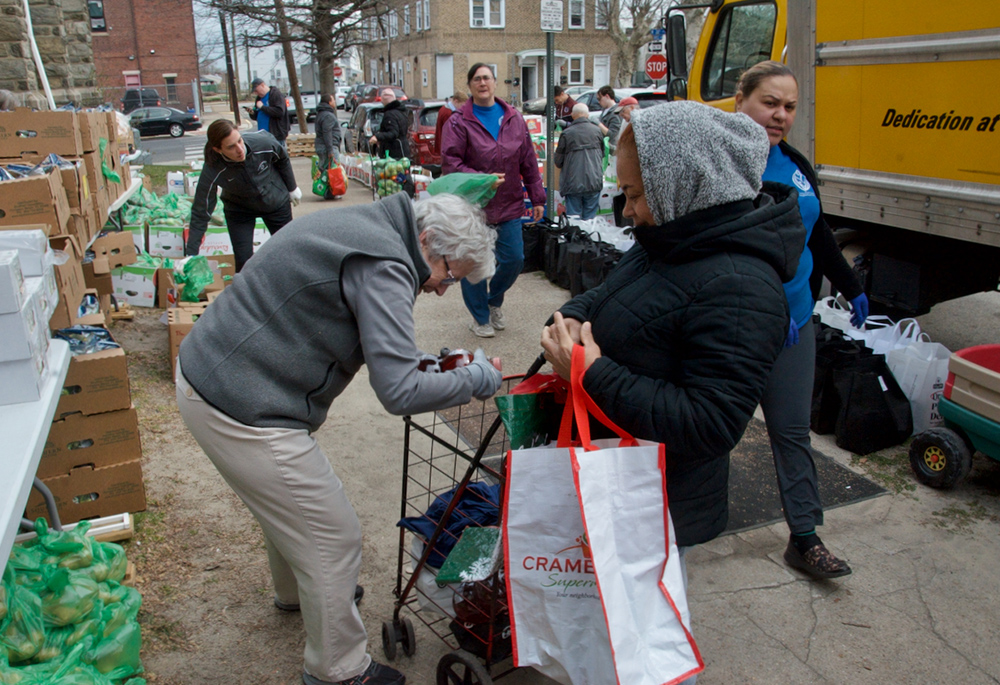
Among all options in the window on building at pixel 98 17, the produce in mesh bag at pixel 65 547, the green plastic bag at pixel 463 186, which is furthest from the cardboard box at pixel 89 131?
the window on building at pixel 98 17

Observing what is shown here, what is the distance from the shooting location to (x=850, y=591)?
3016mm

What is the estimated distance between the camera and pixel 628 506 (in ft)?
5.54

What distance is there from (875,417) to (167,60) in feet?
168

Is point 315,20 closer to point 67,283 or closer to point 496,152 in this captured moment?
point 496,152

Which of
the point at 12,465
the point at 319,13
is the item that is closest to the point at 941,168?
the point at 12,465

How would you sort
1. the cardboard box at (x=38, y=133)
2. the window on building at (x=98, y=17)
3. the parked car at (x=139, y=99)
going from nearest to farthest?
1. the cardboard box at (x=38, y=133)
2. the parked car at (x=139, y=99)
3. the window on building at (x=98, y=17)

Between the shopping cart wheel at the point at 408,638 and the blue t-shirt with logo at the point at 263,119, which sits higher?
the blue t-shirt with logo at the point at 263,119

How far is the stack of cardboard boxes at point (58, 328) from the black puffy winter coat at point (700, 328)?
1958 mm

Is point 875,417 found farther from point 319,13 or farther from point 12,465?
point 319,13

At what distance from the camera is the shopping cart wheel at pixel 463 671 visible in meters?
2.16

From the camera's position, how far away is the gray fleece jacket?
6.43 feet

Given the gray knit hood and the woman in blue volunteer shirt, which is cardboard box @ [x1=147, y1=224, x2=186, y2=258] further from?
the gray knit hood

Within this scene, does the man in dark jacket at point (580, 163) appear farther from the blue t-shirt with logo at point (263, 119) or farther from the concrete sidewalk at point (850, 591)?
the blue t-shirt with logo at point (263, 119)

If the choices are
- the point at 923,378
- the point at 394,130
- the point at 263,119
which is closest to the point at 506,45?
the point at 263,119
